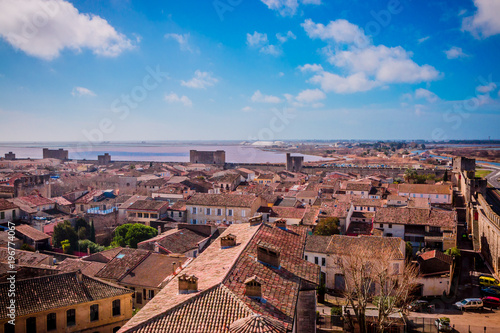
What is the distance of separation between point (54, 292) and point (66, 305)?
61 centimetres

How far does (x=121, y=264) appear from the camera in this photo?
16.8m

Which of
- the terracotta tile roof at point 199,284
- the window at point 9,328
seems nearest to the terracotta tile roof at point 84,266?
the window at point 9,328

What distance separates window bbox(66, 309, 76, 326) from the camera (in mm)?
11336

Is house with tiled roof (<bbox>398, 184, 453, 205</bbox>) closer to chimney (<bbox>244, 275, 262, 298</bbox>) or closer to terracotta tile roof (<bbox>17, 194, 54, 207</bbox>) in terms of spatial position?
chimney (<bbox>244, 275, 262, 298</bbox>)

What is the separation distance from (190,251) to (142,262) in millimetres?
4052

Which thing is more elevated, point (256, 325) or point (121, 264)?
point (256, 325)

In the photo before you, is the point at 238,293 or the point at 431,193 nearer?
the point at 238,293

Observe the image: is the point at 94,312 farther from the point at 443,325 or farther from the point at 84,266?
the point at 443,325

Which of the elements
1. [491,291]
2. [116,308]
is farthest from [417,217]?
[116,308]

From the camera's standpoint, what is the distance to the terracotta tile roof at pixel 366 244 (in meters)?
18.9

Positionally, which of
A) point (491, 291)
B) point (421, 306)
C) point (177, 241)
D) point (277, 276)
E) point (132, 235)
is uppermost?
point (277, 276)

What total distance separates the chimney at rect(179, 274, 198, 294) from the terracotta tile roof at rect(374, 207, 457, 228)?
65.0 feet

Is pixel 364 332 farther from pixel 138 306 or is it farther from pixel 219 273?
pixel 138 306

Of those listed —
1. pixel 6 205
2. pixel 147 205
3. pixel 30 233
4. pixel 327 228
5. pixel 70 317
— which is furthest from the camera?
pixel 147 205
